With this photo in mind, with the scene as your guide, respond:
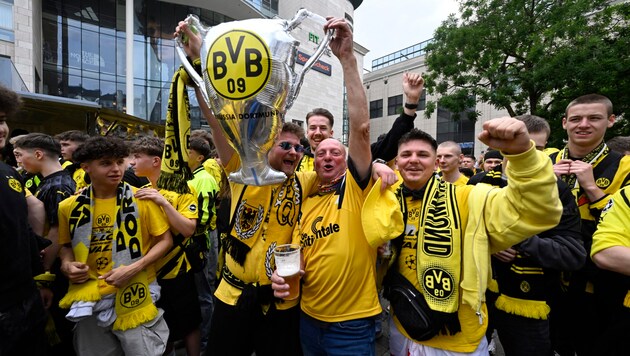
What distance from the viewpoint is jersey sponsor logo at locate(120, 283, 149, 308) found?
234 cm

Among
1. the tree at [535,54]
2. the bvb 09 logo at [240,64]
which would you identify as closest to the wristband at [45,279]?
the bvb 09 logo at [240,64]

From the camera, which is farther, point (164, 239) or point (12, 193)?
point (164, 239)

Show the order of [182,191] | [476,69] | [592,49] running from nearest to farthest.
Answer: [182,191], [592,49], [476,69]

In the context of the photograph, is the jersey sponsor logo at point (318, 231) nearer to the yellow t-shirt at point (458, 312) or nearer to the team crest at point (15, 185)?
the yellow t-shirt at point (458, 312)

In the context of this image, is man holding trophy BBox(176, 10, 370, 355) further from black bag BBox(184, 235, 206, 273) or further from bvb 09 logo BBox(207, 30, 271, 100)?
black bag BBox(184, 235, 206, 273)

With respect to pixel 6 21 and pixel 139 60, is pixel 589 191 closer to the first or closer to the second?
pixel 6 21

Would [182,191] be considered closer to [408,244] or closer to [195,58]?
[195,58]

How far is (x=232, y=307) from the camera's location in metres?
2.01

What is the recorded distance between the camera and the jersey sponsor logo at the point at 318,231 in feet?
6.48

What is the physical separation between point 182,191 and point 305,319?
1138 mm

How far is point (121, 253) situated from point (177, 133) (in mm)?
1125

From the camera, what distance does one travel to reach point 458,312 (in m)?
1.84

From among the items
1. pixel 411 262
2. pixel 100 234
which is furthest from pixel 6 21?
pixel 411 262

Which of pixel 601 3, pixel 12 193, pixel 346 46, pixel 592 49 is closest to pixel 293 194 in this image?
pixel 346 46
